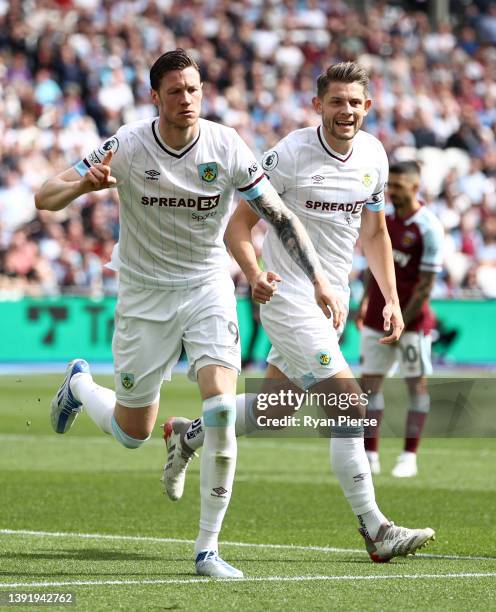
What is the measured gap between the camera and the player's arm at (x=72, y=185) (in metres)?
6.73

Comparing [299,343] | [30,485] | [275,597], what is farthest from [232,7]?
[275,597]

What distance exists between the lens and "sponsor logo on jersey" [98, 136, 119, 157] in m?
7.30

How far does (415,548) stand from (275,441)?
8448mm

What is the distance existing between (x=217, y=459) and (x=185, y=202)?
1323 mm

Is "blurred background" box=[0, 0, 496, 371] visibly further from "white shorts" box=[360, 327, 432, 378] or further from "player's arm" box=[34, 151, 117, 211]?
"player's arm" box=[34, 151, 117, 211]

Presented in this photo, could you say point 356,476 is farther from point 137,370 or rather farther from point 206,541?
point 137,370

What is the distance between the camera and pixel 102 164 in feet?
22.4

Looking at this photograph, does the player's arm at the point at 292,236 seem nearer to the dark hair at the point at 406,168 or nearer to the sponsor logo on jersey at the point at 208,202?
the sponsor logo on jersey at the point at 208,202

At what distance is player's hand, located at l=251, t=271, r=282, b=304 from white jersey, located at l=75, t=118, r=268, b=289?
0.46 meters

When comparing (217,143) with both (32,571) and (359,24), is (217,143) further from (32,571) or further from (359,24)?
(359,24)

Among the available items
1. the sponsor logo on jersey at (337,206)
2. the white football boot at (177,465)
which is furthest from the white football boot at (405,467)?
the sponsor logo on jersey at (337,206)

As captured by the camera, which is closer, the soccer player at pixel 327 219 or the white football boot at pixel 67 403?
the soccer player at pixel 327 219

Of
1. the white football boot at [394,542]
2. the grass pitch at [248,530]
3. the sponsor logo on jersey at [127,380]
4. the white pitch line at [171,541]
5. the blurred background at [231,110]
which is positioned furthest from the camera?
the blurred background at [231,110]

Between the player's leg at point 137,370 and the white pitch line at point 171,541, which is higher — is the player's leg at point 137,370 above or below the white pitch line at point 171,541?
above
